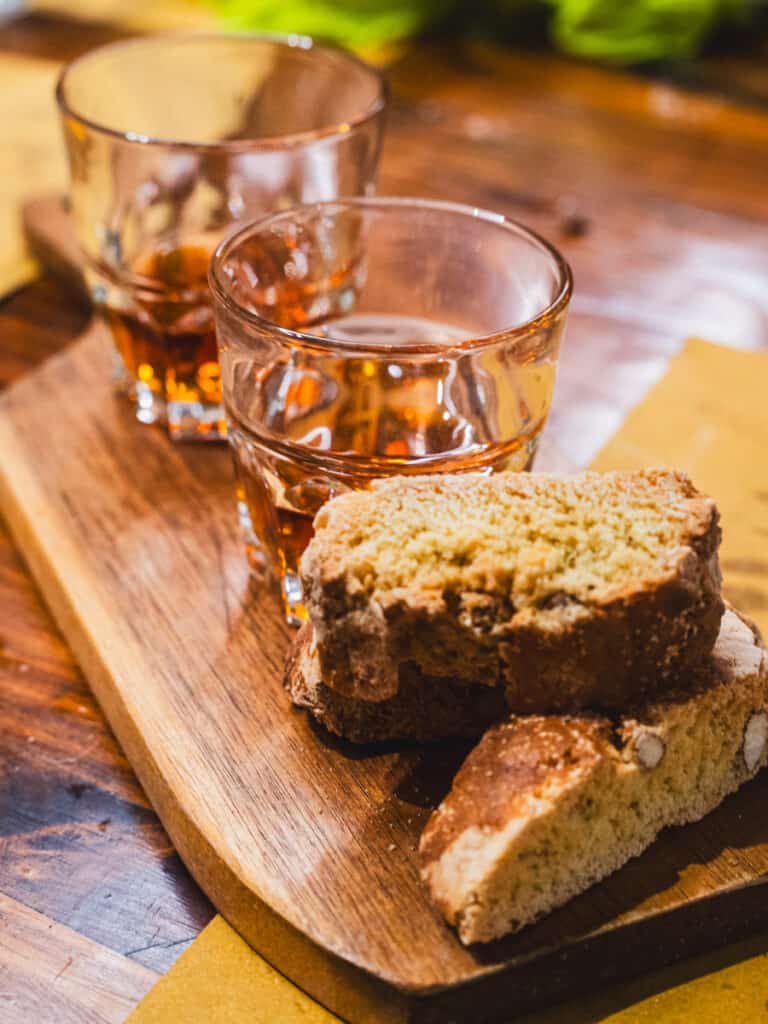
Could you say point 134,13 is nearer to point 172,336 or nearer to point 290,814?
point 172,336

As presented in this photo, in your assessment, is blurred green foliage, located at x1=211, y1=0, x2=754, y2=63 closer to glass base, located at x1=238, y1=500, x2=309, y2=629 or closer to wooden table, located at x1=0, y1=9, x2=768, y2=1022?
wooden table, located at x1=0, y1=9, x2=768, y2=1022

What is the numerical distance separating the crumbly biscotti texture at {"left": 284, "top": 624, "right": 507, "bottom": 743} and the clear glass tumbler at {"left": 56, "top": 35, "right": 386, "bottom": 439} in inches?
18.0

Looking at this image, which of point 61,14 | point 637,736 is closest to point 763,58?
point 61,14

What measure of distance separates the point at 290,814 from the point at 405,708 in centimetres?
10

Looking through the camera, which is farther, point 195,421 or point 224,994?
point 195,421

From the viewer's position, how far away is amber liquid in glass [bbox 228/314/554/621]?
89cm

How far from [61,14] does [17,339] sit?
1.40 meters

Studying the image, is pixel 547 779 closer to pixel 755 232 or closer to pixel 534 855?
pixel 534 855

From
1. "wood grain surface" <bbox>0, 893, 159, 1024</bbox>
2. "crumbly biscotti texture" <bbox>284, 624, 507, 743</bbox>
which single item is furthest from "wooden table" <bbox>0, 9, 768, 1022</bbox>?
"crumbly biscotti texture" <bbox>284, 624, 507, 743</bbox>

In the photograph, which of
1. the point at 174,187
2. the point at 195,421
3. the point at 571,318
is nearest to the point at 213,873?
the point at 195,421

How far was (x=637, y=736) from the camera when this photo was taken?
0.71m

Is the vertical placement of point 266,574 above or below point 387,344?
below

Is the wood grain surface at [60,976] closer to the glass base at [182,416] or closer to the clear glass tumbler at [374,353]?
the clear glass tumbler at [374,353]

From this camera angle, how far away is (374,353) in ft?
2.61
